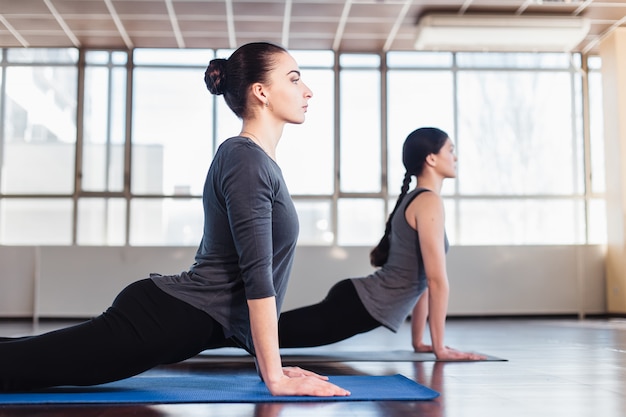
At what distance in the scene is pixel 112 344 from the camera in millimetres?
1648

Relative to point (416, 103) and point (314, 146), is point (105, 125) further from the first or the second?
point (416, 103)

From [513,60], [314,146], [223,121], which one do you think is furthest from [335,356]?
[513,60]

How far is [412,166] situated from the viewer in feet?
10.0

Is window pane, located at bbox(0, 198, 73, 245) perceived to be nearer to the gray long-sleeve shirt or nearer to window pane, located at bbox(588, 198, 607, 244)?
window pane, located at bbox(588, 198, 607, 244)

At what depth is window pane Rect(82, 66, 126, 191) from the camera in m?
7.25

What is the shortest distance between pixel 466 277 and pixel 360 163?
62.4 inches

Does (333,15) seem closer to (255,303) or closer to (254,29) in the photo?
(254,29)

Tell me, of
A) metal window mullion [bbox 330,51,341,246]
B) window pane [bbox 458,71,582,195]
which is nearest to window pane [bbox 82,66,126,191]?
metal window mullion [bbox 330,51,341,246]

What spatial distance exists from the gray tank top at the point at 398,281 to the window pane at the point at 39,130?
5076mm

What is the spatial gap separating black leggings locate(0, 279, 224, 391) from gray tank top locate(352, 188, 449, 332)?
120 cm

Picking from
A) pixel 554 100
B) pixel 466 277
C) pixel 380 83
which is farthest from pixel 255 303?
pixel 554 100

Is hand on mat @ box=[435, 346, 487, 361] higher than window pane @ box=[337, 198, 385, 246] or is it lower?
lower

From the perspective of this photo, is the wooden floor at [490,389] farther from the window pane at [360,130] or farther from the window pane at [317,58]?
the window pane at [317,58]

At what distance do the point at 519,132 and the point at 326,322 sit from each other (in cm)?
537
